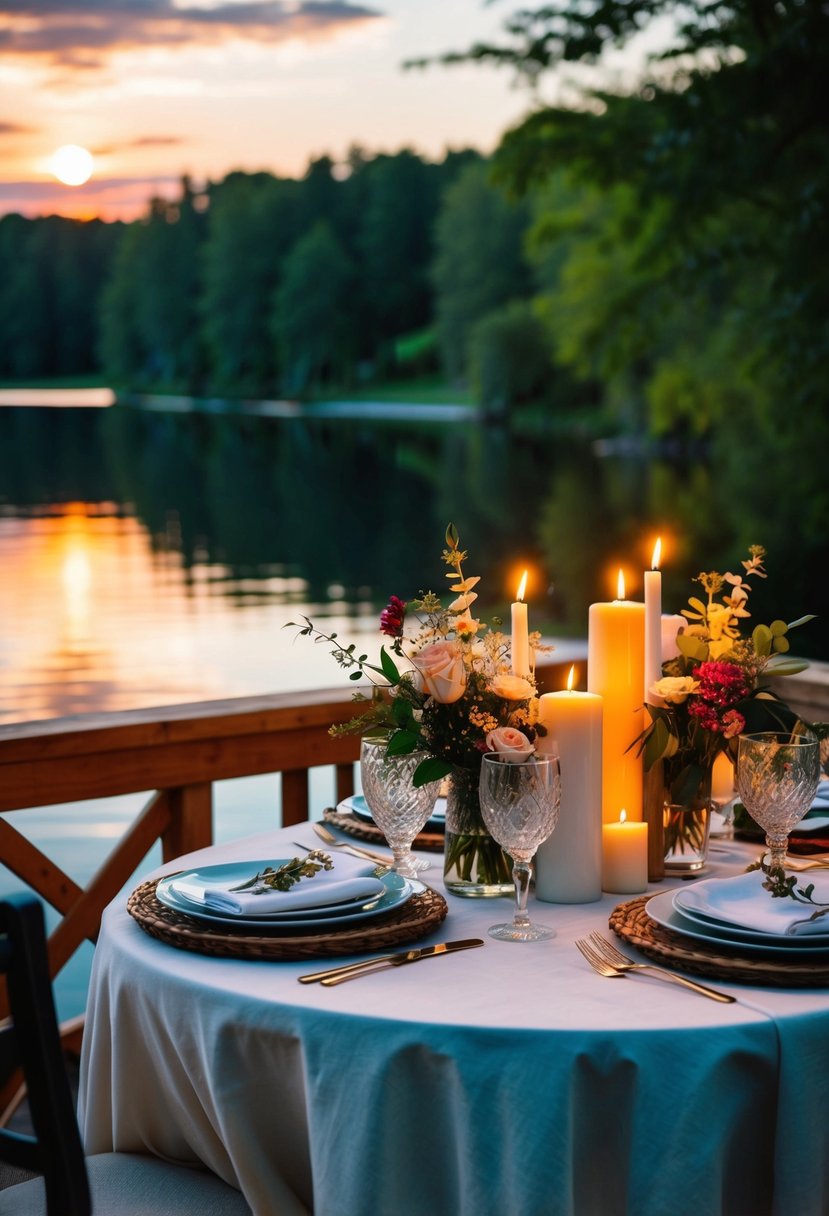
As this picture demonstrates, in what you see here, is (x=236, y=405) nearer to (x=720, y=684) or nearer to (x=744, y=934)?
(x=720, y=684)

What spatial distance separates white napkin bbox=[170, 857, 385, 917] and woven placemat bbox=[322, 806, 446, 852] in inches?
14.2

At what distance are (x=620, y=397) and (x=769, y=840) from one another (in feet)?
139

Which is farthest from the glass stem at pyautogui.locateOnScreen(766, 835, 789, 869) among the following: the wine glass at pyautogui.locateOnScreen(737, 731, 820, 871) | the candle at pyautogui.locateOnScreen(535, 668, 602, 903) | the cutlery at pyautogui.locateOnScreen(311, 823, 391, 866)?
the cutlery at pyautogui.locateOnScreen(311, 823, 391, 866)

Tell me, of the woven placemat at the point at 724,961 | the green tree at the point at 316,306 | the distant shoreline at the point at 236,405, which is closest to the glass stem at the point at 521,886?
the woven placemat at the point at 724,961

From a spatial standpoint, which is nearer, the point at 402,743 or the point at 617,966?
the point at 617,966

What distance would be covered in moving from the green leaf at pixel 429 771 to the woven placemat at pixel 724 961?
1.07 ft

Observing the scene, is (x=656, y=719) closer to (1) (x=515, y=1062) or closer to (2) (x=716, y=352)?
(1) (x=515, y=1062)

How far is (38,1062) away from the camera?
4.60 feet

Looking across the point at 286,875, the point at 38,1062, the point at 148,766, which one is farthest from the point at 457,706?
the point at 148,766

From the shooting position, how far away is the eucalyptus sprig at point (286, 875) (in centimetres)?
200

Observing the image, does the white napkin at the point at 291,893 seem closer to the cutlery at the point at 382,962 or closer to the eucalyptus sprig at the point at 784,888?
the cutlery at the point at 382,962

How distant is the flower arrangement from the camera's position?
2.19 metres

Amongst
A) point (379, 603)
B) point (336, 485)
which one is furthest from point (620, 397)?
point (379, 603)

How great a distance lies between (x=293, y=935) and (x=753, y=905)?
1.97ft
